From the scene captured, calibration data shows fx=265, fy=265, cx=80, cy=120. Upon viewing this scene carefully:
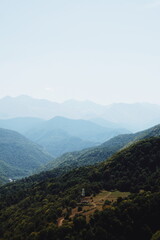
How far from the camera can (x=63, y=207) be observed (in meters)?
93.4

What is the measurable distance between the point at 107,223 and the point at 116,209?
18.9ft

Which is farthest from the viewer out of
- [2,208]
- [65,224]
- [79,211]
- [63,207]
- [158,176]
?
[2,208]

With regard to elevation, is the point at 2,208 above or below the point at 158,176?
below

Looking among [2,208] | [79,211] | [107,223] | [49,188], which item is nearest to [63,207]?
[79,211]

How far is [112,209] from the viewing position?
241ft

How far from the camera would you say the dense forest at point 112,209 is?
67188 millimetres

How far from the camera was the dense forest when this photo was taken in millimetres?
67188

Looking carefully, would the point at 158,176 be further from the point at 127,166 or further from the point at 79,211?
the point at 79,211

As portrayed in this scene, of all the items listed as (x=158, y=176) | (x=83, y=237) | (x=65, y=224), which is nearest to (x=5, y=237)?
(x=65, y=224)

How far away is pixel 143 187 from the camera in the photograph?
3812 inches

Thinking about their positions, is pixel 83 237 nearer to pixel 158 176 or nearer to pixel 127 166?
pixel 158 176

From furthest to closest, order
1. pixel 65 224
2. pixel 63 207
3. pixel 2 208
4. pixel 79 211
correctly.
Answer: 1. pixel 2 208
2. pixel 63 207
3. pixel 79 211
4. pixel 65 224

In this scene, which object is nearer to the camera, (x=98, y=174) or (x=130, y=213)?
(x=130, y=213)

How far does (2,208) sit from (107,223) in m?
88.3
